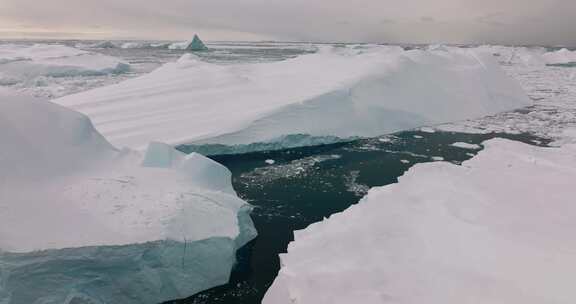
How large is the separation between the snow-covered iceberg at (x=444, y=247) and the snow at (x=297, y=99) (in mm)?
4173

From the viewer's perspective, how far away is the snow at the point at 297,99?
29.2 ft

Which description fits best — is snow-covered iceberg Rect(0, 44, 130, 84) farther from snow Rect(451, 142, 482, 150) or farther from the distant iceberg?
the distant iceberg

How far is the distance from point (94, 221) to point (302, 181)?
12.6 feet

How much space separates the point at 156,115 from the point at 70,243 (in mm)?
6410

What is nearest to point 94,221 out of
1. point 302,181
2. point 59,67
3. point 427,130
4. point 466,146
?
point 302,181

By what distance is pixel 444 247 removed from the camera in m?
3.93

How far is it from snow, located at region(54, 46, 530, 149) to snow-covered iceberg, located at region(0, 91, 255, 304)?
2.62 m

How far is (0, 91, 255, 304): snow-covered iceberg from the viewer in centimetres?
344

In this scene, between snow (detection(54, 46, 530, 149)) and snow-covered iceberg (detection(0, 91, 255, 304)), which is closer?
snow-covered iceberg (detection(0, 91, 255, 304))

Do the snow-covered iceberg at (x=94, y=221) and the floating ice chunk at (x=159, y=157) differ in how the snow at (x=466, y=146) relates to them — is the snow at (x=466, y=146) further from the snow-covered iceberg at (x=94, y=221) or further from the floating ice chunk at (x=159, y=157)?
the floating ice chunk at (x=159, y=157)

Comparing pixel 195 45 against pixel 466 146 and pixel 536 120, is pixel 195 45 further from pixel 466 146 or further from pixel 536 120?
pixel 466 146

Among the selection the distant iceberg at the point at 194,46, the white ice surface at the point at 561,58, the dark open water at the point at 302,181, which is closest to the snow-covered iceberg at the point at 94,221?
the dark open water at the point at 302,181

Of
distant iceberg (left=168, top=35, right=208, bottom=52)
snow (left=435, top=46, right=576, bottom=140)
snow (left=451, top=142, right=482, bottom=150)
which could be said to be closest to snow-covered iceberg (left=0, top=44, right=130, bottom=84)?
snow (left=435, top=46, right=576, bottom=140)

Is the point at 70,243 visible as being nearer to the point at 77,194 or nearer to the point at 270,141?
the point at 77,194
